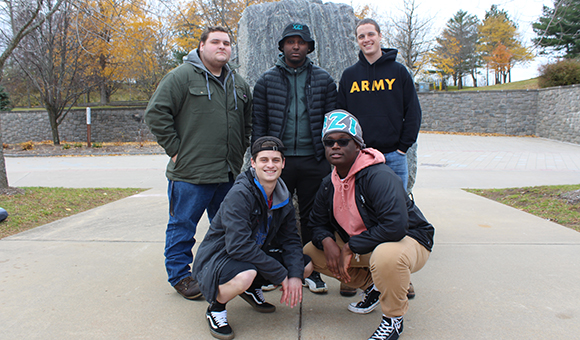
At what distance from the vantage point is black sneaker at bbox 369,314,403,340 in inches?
85.5

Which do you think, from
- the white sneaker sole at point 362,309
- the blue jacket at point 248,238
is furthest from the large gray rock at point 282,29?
the white sneaker sole at point 362,309

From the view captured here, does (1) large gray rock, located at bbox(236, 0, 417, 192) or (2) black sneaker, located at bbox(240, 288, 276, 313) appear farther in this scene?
(1) large gray rock, located at bbox(236, 0, 417, 192)

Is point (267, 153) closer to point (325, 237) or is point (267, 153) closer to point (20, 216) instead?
point (325, 237)

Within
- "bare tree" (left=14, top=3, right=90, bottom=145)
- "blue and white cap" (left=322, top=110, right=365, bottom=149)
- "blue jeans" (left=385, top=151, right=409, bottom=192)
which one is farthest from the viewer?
"bare tree" (left=14, top=3, right=90, bottom=145)

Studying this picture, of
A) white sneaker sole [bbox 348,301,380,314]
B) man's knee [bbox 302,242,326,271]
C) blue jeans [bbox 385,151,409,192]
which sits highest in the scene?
blue jeans [bbox 385,151,409,192]

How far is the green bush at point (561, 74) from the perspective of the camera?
18.2 metres

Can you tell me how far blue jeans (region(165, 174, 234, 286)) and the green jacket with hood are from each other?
0.09 metres

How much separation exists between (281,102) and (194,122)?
67cm

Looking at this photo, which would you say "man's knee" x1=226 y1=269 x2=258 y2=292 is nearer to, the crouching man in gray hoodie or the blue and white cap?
the crouching man in gray hoodie

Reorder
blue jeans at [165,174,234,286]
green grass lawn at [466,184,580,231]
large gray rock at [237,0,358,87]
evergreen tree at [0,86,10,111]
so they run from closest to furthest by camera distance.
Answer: blue jeans at [165,174,234,286] < large gray rock at [237,0,358,87] < green grass lawn at [466,184,580,231] < evergreen tree at [0,86,10,111]

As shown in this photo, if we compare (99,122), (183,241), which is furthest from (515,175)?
(99,122)

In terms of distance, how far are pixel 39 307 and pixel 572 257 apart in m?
4.26

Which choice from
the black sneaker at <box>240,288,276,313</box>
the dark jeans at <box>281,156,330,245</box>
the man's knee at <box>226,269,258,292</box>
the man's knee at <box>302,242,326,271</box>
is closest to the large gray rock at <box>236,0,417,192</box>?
the dark jeans at <box>281,156,330,245</box>

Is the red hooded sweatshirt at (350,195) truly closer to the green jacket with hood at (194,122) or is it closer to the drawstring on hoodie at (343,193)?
the drawstring on hoodie at (343,193)
